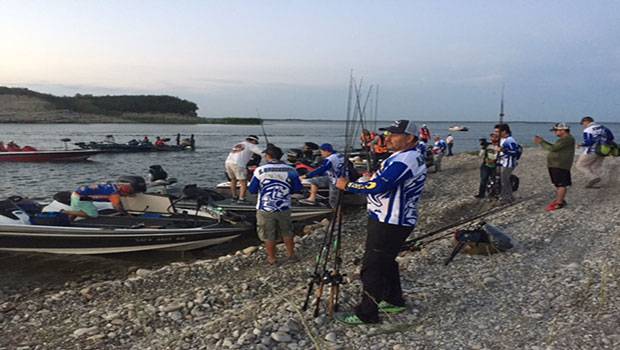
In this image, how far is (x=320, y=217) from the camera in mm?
11500

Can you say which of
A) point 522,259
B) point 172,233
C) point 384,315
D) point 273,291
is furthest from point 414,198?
point 172,233

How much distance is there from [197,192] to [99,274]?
279 centimetres

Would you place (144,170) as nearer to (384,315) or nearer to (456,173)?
(456,173)

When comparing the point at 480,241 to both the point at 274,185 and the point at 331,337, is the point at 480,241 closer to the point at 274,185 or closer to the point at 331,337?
the point at 274,185

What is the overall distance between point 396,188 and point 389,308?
1406 millimetres

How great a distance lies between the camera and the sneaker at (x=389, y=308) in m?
4.76

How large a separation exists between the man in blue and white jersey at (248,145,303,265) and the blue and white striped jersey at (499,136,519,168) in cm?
521

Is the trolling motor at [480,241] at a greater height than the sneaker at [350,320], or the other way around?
the trolling motor at [480,241]

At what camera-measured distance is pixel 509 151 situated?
1009 centimetres

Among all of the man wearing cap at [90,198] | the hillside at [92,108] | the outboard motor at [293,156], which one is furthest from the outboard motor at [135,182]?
the hillside at [92,108]

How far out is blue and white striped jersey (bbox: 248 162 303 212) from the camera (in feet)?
23.4

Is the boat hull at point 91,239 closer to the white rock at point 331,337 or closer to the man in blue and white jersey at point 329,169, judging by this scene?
the man in blue and white jersey at point 329,169

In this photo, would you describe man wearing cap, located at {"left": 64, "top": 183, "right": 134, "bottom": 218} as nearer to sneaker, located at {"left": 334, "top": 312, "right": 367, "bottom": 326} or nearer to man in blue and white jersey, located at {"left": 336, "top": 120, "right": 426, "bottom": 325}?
sneaker, located at {"left": 334, "top": 312, "right": 367, "bottom": 326}

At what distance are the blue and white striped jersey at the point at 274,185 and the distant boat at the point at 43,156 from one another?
24234 mm
